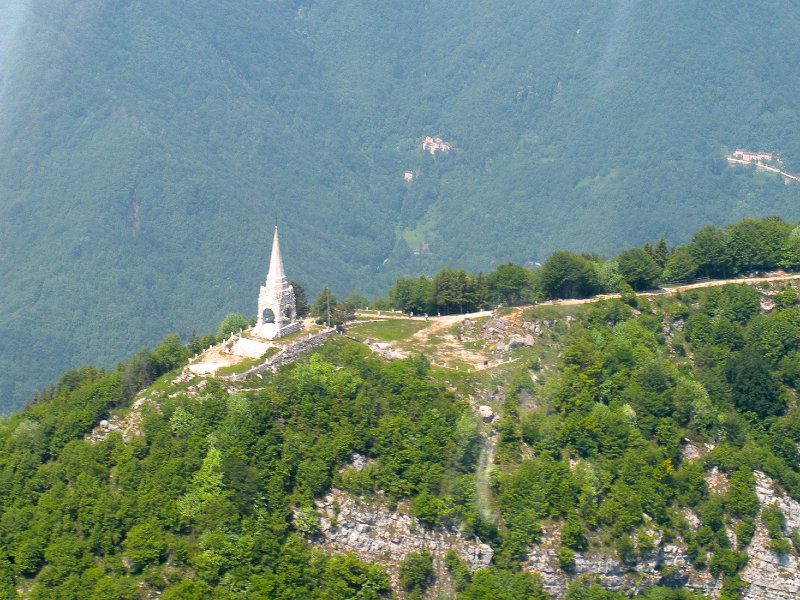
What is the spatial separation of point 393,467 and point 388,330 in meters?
19.6

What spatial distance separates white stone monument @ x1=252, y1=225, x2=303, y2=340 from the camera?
9375 cm

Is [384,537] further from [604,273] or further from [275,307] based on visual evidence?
[604,273]

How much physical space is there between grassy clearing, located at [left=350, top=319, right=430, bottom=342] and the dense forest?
467 centimetres

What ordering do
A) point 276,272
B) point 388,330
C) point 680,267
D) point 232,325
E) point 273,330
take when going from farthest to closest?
1. point 680,267
2. point 232,325
3. point 388,330
4. point 276,272
5. point 273,330

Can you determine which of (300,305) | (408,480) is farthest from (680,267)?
(408,480)

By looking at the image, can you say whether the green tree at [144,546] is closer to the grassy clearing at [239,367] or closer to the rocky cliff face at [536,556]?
the rocky cliff face at [536,556]

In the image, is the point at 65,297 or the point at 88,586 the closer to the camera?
the point at 88,586

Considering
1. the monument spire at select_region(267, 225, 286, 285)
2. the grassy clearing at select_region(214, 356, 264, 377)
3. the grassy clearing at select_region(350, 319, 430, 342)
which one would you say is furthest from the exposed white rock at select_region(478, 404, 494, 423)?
the monument spire at select_region(267, 225, 286, 285)

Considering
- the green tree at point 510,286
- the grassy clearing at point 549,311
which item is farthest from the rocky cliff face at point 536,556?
the green tree at point 510,286

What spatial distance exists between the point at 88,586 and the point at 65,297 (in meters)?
92.0

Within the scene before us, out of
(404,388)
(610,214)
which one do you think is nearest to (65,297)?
(610,214)

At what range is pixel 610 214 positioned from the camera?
188 m

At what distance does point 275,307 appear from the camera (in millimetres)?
93875

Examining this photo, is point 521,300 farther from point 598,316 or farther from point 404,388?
point 404,388
